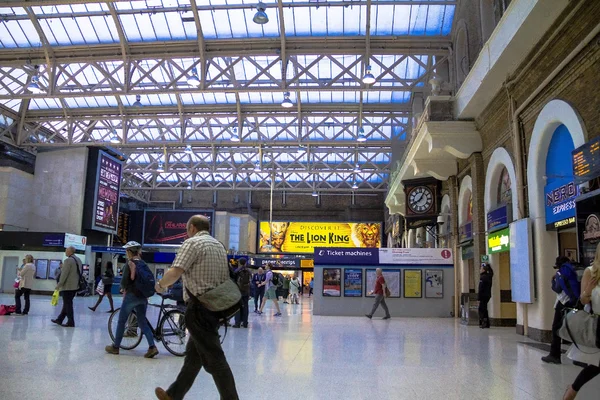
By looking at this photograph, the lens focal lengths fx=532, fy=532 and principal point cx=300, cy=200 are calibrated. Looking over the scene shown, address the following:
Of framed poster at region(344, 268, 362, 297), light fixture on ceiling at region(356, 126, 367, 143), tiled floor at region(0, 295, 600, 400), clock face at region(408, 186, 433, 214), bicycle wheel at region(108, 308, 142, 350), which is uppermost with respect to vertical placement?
light fixture on ceiling at region(356, 126, 367, 143)

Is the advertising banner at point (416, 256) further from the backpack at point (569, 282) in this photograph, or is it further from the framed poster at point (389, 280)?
the backpack at point (569, 282)

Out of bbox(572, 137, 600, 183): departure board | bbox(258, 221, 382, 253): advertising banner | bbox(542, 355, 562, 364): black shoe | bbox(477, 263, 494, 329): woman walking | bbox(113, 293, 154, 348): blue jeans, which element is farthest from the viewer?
bbox(258, 221, 382, 253): advertising banner

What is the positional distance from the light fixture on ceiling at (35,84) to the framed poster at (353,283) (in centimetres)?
1371

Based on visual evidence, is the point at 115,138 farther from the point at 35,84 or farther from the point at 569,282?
the point at 569,282

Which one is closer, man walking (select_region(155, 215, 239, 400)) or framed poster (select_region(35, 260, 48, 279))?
man walking (select_region(155, 215, 239, 400))

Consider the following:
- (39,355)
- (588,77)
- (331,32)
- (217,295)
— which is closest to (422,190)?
(331,32)

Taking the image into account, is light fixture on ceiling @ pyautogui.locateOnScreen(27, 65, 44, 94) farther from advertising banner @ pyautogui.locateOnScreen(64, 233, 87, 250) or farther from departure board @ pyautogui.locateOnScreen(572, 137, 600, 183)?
departure board @ pyautogui.locateOnScreen(572, 137, 600, 183)

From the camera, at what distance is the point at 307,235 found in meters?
→ 43.9

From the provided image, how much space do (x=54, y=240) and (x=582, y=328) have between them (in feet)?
91.2

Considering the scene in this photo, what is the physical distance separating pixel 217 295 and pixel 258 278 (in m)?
13.2

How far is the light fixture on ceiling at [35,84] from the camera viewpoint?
20266mm

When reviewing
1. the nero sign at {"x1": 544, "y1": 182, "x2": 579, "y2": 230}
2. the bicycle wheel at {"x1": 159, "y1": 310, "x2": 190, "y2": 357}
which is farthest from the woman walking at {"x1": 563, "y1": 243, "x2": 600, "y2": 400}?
the bicycle wheel at {"x1": 159, "y1": 310, "x2": 190, "y2": 357}

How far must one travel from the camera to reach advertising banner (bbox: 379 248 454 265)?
17328 mm

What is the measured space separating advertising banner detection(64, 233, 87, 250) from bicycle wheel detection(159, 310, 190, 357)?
2252 cm
